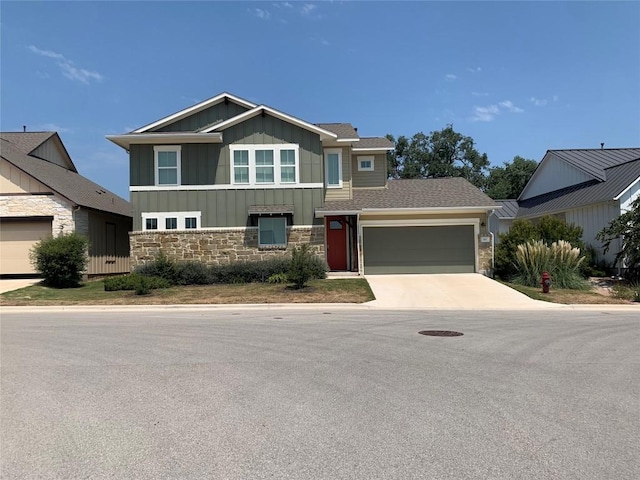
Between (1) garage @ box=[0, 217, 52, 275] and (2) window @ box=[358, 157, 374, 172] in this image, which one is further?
(2) window @ box=[358, 157, 374, 172]

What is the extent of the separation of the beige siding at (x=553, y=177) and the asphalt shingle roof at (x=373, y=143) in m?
11.1

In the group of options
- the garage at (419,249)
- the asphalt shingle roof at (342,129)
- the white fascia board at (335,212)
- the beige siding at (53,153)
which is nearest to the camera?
the white fascia board at (335,212)

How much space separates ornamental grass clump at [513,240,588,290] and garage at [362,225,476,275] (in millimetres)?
3129

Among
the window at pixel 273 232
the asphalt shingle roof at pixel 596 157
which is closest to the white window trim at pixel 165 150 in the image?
the window at pixel 273 232


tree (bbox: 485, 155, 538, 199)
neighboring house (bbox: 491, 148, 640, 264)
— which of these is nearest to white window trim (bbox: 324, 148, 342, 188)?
neighboring house (bbox: 491, 148, 640, 264)

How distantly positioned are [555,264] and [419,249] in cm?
567

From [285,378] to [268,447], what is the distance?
2207mm

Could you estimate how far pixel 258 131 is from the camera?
22484 millimetres

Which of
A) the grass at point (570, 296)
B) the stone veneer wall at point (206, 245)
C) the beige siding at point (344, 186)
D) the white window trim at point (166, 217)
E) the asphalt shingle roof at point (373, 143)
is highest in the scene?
the asphalt shingle roof at point (373, 143)

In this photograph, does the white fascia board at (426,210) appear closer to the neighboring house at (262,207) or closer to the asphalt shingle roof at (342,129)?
the neighboring house at (262,207)

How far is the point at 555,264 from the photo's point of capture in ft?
65.3

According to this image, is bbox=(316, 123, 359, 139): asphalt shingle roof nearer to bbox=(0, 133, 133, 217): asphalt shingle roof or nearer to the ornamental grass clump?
the ornamental grass clump

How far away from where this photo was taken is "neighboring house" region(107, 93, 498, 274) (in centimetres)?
2217

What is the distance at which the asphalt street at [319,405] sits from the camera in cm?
402
